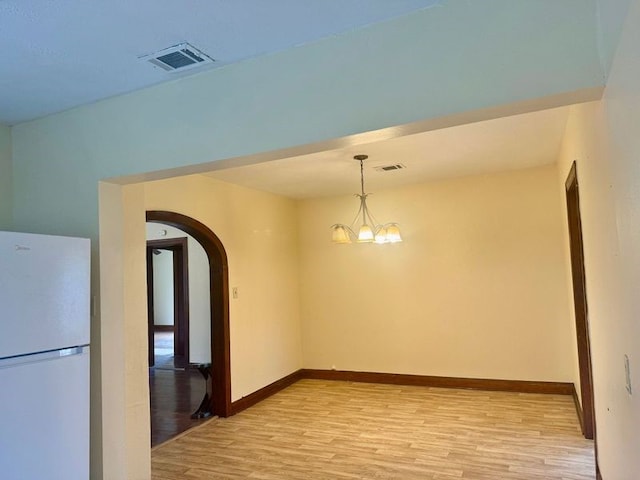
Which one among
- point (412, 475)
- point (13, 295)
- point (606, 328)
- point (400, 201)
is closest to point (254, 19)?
point (13, 295)

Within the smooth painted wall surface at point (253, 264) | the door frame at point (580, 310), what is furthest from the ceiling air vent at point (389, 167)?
the smooth painted wall surface at point (253, 264)

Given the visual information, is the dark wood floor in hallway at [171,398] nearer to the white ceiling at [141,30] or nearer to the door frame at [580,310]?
the white ceiling at [141,30]

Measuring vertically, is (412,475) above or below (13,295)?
below

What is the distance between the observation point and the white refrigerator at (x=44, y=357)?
199cm

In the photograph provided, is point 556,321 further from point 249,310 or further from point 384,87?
point 384,87

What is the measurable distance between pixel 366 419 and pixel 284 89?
339 centimetres

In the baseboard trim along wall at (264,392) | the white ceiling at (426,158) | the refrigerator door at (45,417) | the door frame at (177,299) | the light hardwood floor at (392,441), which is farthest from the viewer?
the door frame at (177,299)

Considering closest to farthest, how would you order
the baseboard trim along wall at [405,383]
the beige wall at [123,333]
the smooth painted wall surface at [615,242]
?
the smooth painted wall surface at [615,242] → the beige wall at [123,333] → the baseboard trim along wall at [405,383]

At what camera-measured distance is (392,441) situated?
12.2 ft

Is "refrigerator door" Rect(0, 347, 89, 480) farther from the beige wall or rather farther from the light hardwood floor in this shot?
the light hardwood floor

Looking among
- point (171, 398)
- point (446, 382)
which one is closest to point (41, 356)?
point (171, 398)

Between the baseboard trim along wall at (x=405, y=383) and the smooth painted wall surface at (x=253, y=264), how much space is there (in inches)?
3.7

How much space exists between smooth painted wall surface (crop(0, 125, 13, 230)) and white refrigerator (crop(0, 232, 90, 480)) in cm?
90

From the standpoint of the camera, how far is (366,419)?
14.0 ft
